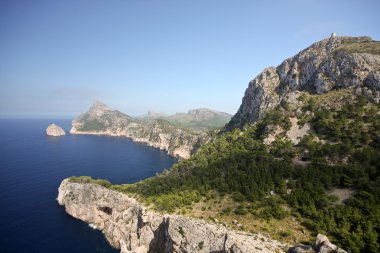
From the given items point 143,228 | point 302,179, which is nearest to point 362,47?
point 302,179

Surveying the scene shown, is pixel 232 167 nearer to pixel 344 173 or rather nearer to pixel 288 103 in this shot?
pixel 344 173

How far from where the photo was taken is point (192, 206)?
260 feet

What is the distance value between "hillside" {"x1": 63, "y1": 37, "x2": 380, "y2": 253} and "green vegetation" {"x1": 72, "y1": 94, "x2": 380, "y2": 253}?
0.86 feet

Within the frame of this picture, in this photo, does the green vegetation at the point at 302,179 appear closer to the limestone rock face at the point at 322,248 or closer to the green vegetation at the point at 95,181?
the limestone rock face at the point at 322,248

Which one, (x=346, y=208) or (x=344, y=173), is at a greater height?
(x=344, y=173)

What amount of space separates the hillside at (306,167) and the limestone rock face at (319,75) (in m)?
0.46

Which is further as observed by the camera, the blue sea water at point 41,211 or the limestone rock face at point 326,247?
the blue sea water at point 41,211

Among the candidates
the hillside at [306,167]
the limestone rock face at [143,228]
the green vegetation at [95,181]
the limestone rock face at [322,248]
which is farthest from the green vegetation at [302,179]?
the green vegetation at [95,181]

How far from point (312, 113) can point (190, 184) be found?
195 feet

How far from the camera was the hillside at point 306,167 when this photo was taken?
6094 cm

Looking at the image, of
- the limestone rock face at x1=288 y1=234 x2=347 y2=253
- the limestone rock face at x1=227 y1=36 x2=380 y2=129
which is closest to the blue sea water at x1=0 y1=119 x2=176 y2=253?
the limestone rock face at x1=288 y1=234 x2=347 y2=253

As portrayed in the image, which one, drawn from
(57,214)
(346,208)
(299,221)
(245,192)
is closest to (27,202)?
(57,214)

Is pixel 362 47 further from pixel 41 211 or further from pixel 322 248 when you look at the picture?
pixel 41 211

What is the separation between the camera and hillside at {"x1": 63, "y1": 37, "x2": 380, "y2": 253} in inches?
2399
